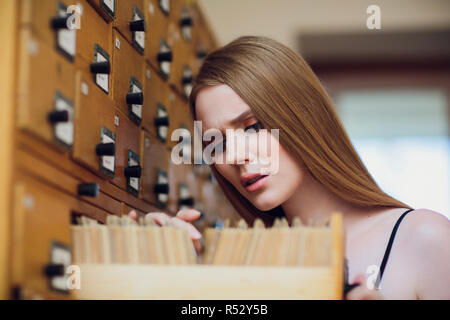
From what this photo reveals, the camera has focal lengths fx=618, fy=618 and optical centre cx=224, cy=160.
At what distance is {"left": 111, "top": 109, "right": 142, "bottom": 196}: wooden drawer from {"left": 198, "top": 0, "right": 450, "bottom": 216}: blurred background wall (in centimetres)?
335

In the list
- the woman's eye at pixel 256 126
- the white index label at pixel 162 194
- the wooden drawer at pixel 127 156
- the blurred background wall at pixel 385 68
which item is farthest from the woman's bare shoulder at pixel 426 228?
the blurred background wall at pixel 385 68

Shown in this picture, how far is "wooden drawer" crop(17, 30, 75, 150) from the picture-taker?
3.90 ft

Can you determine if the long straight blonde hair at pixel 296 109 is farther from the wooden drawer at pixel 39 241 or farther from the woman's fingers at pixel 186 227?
the wooden drawer at pixel 39 241

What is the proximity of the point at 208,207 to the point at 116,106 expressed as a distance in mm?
1514

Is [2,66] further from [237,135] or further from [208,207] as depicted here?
[208,207]

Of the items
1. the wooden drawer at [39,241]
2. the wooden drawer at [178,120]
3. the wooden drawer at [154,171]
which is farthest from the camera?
the wooden drawer at [178,120]

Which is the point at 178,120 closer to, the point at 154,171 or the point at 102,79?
the point at 154,171

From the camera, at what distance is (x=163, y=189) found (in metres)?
2.15

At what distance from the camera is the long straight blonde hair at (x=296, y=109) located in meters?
1.67

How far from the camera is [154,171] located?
2166 mm

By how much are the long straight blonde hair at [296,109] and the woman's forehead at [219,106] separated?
17mm
